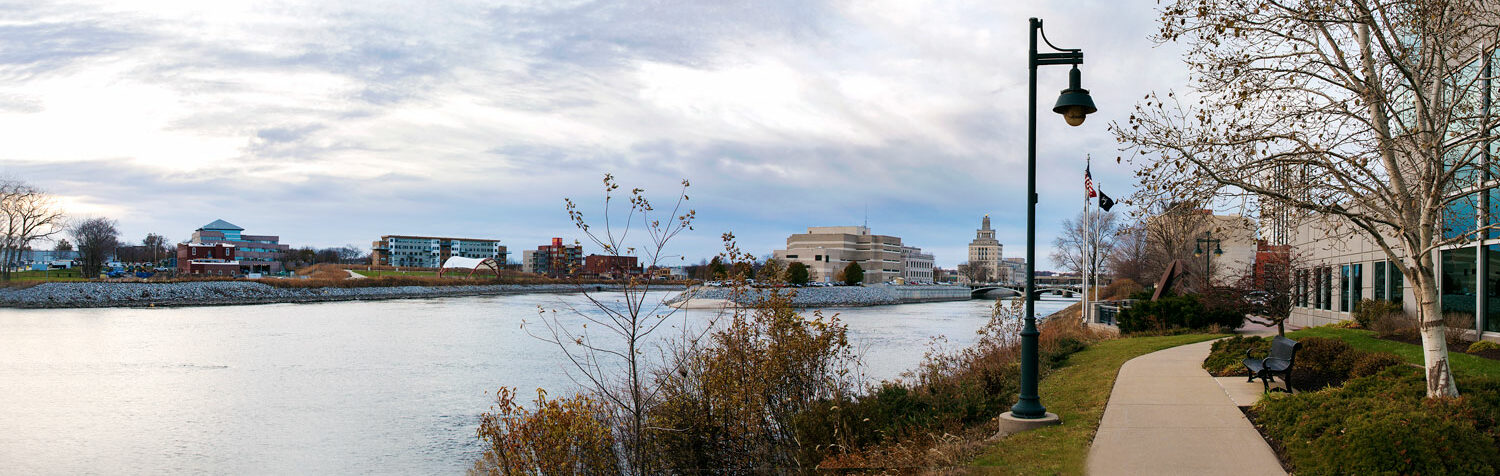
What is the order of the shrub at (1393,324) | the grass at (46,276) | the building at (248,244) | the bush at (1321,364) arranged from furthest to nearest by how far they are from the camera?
1. the building at (248,244)
2. the grass at (46,276)
3. the shrub at (1393,324)
4. the bush at (1321,364)

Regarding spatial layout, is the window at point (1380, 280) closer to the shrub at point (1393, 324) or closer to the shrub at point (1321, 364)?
the shrub at point (1393, 324)

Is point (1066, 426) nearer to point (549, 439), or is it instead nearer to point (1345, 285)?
point (549, 439)

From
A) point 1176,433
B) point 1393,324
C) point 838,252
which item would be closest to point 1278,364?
point 1176,433

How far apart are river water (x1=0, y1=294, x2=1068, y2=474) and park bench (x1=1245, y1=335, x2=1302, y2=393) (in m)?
7.63

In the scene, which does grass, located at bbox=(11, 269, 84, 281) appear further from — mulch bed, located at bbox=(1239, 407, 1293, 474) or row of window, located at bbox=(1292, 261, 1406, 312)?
mulch bed, located at bbox=(1239, 407, 1293, 474)

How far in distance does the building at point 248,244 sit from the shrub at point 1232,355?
401ft

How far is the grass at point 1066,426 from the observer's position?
838 centimetres

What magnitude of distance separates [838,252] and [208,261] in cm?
10457

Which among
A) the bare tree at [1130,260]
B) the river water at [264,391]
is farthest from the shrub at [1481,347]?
the bare tree at [1130,260]

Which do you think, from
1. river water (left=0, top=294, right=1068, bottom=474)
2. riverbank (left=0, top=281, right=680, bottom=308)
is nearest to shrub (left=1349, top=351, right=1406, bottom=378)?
river water (left=0, top=294, right=1068, bottom=474)

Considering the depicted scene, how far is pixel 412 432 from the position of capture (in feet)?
54.8

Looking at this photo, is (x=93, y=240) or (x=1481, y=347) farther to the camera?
(x=93, y=240)

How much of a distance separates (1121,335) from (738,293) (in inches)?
808

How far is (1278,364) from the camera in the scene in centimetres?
1171
